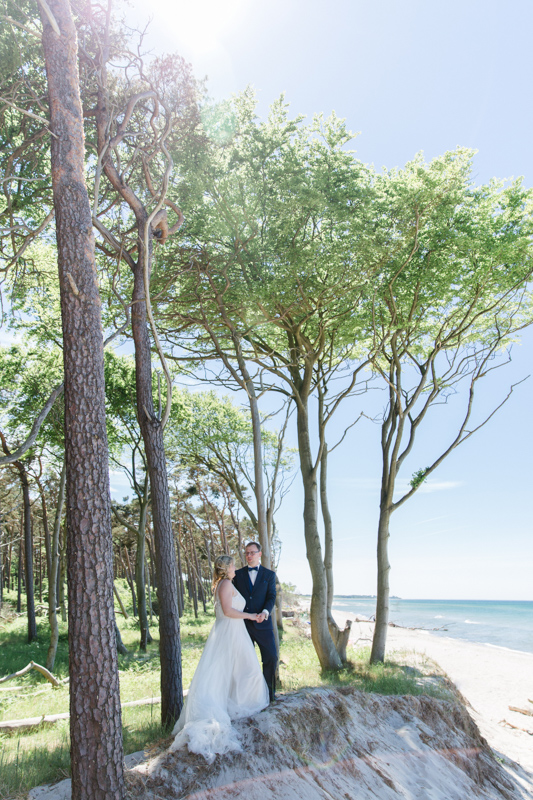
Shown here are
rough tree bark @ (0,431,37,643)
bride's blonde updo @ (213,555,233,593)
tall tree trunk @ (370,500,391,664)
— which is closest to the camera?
bride's blonde updo @ (213,555,233,593)

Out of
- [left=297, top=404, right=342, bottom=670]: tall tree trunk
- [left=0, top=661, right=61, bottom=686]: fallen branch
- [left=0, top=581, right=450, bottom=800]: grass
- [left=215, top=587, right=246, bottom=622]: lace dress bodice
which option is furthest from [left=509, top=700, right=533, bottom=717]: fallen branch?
[left=215, top=587, right=246, bottom=622]: lace dress bodice

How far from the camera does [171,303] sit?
10578 mm

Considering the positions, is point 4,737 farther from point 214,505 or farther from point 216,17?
point 214,505

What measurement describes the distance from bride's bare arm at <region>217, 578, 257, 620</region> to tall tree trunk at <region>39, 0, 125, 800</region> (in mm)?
1778

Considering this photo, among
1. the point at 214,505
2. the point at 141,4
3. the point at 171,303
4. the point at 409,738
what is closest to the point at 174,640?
the point at 409,738

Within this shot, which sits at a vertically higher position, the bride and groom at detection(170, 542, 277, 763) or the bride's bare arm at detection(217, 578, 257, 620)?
the bride's bare arm at detection(217, 578, 257, 620)

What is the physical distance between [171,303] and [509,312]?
8215mm

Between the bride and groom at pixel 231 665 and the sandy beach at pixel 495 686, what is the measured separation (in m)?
6.93

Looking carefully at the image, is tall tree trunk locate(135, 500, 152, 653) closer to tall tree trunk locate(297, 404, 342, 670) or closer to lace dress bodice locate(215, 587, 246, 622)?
tall tree trunk locate(297, 404, 342, 670)

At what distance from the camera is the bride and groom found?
4.68 metres

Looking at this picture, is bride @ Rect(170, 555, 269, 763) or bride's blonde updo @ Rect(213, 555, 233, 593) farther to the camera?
bride's blonde updo @ Rect(213, 555, 233, 593)

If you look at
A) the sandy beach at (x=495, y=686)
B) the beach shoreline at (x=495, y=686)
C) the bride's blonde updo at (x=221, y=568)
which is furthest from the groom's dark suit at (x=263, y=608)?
the sandy beach at (x=495, y=686)

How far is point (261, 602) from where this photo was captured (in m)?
6.20

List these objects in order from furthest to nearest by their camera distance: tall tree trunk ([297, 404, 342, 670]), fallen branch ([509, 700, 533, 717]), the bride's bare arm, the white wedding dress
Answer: fallen branch ([509, 700, 533, 717])
tall tree trunk ([297, 404, 342, 670])
the bride's bare arm
the white wedding dress
